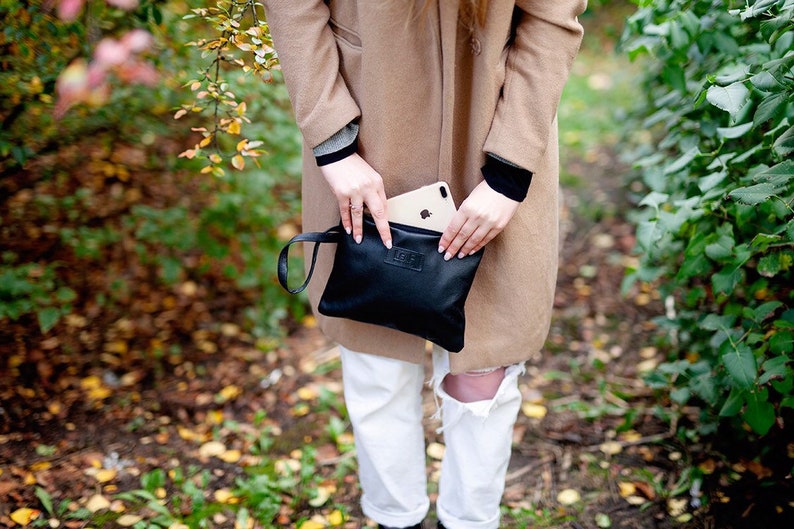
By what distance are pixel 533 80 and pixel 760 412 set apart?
3.65 ft

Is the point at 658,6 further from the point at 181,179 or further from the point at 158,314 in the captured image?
the point at 158,314

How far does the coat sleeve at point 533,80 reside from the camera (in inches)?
54.4

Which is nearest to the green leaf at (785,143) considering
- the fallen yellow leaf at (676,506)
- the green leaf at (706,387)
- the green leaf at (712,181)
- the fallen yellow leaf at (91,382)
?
the green leaf at (712,181)

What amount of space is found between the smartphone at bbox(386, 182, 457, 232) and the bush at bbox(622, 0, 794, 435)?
653 mm

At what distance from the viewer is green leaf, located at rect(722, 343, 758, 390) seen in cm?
173

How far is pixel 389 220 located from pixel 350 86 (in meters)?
0.31

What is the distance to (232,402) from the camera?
2.70 m

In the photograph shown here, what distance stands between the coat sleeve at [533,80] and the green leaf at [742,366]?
0.83 m

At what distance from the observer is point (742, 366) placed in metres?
1.75

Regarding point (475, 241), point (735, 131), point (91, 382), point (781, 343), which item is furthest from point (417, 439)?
point (91, 382)

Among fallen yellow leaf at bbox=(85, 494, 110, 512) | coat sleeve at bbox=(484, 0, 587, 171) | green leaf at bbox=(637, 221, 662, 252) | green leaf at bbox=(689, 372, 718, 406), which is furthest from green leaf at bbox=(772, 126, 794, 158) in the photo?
fallen yellow leaf at bbox=(85, 494, 110, 512)

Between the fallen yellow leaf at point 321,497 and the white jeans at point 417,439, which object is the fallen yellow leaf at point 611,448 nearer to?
the white jeans at point 417,439

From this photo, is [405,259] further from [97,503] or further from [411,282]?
[97,503]

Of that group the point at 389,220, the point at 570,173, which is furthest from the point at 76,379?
the point at 570,173
